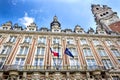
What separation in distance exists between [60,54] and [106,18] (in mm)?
24873

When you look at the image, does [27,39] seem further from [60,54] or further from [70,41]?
[70,41]

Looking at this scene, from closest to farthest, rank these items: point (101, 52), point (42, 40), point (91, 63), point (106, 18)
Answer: point (91, 63) < point (101, 52) < point (42, 40) < point (106, 18)

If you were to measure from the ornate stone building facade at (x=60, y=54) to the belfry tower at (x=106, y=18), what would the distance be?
9.68 ft

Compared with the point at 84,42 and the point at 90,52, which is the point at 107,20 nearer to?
the point at 84,42

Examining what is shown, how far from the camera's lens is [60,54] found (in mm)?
26250

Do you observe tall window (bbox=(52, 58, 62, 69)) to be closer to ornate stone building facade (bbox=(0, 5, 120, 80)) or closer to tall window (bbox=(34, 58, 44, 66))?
ornate stone building facade (bbox=(0, 5, 120, 80))

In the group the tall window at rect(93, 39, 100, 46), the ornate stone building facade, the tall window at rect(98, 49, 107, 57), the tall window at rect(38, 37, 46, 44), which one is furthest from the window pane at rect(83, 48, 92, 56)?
the tall window at rect(38, 37, 46, 44)

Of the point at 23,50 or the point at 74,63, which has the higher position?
the point at 23,50

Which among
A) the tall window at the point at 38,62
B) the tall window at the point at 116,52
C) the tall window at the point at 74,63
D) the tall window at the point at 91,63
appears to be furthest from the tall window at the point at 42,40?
the tall window at the point at 116,52

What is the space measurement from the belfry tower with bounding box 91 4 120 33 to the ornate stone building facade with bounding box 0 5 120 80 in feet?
9.68

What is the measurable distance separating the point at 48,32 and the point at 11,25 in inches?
349

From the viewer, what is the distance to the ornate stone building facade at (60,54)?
2145cm

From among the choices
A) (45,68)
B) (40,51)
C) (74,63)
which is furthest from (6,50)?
(74,63)

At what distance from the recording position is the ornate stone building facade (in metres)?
21.5
